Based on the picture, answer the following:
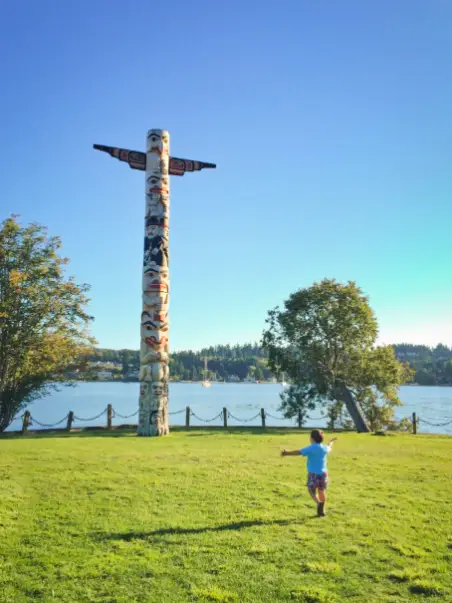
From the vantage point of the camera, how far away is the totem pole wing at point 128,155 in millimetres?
24062

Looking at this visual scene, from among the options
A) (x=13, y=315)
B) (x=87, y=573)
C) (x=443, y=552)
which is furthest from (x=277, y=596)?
(x=13, y=315)

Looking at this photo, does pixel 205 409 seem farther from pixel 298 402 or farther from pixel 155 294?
pixel 155 294

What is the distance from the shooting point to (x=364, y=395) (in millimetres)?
27734

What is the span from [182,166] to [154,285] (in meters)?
7.60

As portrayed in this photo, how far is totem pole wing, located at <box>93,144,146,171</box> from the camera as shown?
24.1 meters

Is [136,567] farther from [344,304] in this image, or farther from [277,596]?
[344,304]

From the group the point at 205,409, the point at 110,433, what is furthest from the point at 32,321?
the point at 205,409

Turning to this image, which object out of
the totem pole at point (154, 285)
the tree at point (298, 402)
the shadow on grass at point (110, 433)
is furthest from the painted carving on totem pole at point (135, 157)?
the tree at point (298, 402)

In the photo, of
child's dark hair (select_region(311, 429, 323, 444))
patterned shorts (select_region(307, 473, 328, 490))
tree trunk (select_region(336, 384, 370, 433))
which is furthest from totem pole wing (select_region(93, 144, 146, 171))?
patterned shorts (select_region(307, 473, 328, 490))

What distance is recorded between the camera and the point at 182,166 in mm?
25688

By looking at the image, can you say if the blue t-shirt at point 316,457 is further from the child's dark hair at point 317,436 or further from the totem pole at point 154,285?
the totem pole at point 154,285

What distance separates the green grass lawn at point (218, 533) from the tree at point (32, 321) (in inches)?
490

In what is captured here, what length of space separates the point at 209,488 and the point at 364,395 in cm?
1983

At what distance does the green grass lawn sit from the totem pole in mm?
8173
